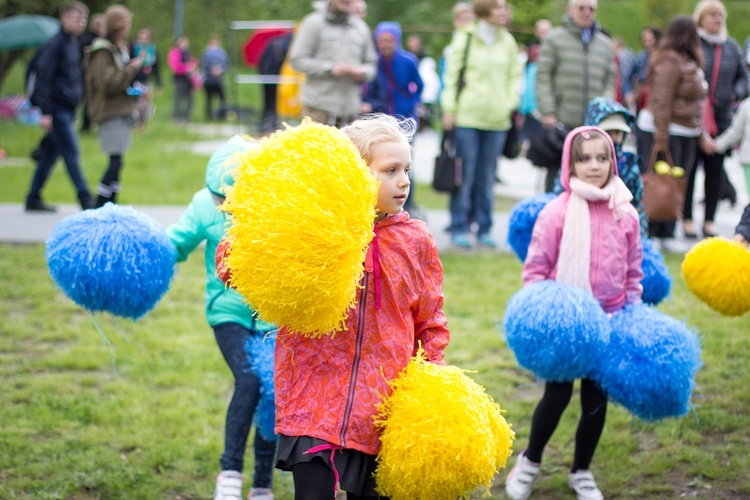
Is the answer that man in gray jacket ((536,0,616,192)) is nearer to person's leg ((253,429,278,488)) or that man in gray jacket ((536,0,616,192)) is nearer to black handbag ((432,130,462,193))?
black handbag ((432,130,462,193))

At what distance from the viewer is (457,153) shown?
8070mm

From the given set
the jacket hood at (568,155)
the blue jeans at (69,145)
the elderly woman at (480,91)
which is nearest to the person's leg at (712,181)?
the elderly woman at (480,91)

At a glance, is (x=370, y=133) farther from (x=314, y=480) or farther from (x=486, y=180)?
(x=486, y=180)

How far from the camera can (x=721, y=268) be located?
3898 millimetres

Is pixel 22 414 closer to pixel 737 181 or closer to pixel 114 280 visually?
pixel 114 280

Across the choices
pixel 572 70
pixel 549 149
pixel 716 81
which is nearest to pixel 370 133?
pixel 549 149

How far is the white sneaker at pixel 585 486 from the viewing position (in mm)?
3670

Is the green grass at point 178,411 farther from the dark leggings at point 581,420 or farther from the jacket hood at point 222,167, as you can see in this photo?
the jacket hood at point 222,167

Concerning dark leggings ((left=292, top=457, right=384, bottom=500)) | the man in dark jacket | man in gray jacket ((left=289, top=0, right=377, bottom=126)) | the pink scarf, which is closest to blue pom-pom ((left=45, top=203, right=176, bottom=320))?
dark leggings ((left=292, top=457, right=384, bottom=500))

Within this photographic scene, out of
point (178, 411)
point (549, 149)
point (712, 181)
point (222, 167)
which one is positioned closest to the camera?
point (222, 167)

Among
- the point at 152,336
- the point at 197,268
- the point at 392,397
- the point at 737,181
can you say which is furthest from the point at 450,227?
the point at 737,181

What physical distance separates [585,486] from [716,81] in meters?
5.34

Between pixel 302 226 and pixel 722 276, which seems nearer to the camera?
pixel 302 226

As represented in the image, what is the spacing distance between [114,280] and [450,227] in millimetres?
5518
